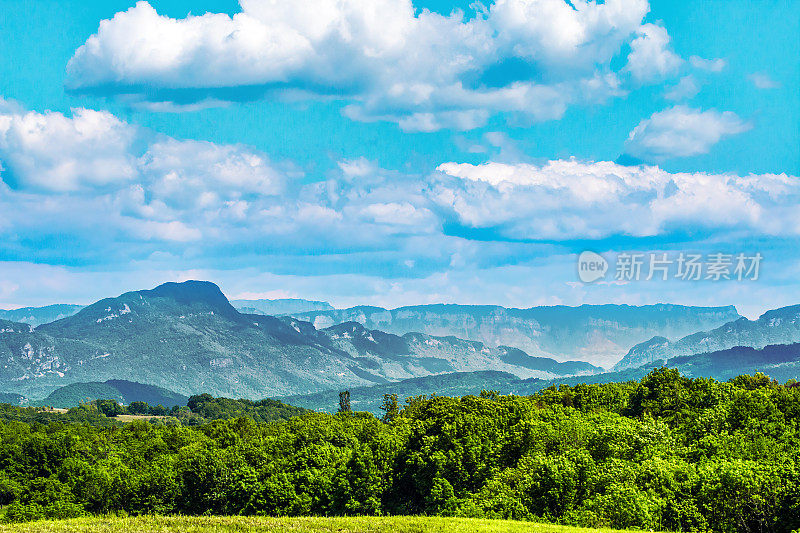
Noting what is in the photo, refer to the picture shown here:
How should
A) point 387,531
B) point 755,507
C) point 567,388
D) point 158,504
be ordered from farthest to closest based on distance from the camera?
point 567,388
point 158,504
point 755,507
point 387,531

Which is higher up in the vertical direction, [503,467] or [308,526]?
[308,526]

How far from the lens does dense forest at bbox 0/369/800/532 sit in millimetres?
68625

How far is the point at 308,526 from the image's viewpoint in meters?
67.9

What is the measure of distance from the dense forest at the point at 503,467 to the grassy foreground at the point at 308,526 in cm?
1054

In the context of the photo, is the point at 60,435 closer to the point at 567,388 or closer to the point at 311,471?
the point at 311,471

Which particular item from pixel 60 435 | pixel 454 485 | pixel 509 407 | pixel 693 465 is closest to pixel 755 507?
pixel 693 465

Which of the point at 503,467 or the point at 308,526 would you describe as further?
the point at 503,467

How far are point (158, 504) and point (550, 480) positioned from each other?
63.1 m

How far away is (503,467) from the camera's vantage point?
320 ft

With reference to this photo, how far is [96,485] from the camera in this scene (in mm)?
113312

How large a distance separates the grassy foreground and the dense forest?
1054 centimetres

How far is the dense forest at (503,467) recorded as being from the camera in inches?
2702

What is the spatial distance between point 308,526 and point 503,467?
122 ft

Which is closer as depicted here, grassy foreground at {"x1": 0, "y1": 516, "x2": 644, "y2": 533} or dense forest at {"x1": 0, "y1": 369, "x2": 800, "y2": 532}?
grassy foreground at {"x1": 0, "y1": 516, "x2": 644, "y2": 533}
